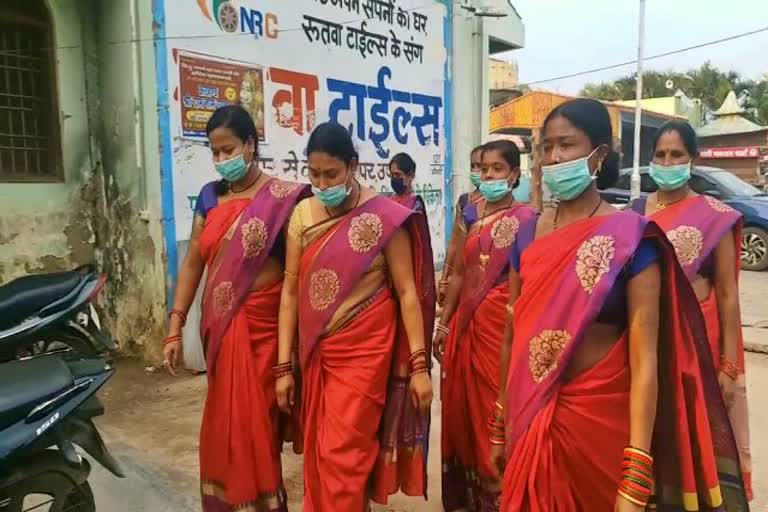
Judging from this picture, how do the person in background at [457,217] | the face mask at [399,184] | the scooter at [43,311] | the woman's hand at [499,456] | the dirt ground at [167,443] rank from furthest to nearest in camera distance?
the face mask at [399,184]
the person in background at [457,217]
the dirt ground at [167,443]
the scooter at [43,311]
the woman's hand at [499,456]

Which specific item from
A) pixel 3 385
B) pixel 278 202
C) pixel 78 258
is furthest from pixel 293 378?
pixel 78 258

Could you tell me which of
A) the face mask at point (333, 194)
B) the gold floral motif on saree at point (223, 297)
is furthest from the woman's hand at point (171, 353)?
the face mask at point (333, 194)

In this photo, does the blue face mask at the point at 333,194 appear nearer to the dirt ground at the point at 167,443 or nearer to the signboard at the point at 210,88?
the dirt ground at the point at 167,443

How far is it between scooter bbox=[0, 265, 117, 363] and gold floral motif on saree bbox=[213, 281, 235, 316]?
2.21 ft

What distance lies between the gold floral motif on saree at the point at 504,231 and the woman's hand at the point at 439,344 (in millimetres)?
522

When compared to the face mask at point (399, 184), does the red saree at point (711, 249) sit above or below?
below

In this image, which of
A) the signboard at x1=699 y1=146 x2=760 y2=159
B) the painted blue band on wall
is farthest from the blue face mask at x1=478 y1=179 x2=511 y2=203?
the signboard at x1=699 y1=146 x2=760 y2=159

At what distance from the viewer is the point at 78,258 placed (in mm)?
5352

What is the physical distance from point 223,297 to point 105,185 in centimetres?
315

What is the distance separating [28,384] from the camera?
2.34m

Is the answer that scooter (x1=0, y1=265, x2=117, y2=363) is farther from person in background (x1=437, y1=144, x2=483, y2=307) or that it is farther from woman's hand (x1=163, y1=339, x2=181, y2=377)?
person in background (x1=437, y1=144, x2=483, y2=307)

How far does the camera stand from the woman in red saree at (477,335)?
3.00 meters

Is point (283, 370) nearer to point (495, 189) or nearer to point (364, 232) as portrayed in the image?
point (364, 232)

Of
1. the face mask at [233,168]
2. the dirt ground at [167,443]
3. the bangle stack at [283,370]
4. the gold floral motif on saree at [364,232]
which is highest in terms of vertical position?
the face mask at [233,168]
